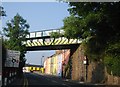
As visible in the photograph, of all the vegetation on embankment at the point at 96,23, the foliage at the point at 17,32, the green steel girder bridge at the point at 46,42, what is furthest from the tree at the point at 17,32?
the vegetation on embankment at the point at 96,23

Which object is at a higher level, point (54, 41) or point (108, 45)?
point (54, 41)

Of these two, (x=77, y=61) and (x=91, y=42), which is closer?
(x=91, y=42)

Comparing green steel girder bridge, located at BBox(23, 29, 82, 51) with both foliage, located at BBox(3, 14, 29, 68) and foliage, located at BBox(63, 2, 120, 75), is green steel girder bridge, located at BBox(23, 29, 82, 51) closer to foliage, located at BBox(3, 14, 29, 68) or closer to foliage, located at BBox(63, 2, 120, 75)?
foliage, located at BBox(3, 14, 29, 68)

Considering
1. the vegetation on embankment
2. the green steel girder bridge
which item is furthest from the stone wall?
the vegetation on embankment

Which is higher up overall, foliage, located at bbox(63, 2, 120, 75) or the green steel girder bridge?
the green steel girder bridge

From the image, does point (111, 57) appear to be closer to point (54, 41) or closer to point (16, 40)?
point (16, 40)

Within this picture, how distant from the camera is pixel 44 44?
80.7 metres

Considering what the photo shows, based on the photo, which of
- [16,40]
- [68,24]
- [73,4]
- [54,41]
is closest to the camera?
[73,4]

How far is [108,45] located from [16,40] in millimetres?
31900

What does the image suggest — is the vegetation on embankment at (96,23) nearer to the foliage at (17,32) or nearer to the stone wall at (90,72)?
the stone wall at (90,72)

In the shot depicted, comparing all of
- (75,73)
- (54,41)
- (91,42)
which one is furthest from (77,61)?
(91,42)

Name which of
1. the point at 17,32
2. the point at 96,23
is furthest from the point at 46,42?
the point at 96,23

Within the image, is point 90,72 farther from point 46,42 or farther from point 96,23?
point 96,23

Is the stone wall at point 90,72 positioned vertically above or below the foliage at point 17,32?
below
